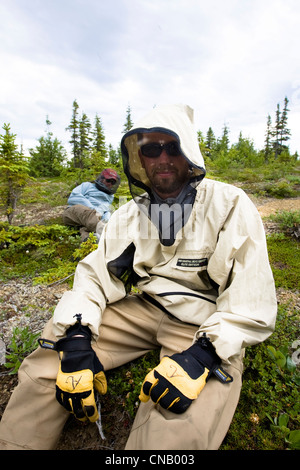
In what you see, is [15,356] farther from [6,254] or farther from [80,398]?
[6,254]

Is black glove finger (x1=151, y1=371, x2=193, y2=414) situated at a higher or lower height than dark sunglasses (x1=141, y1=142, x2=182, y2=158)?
lower

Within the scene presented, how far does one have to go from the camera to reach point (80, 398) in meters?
1.83

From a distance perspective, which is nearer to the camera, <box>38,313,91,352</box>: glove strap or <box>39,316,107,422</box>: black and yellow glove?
<box>39,316,107,422</box>: black and yellow glove

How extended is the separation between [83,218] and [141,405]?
5592 millimetres

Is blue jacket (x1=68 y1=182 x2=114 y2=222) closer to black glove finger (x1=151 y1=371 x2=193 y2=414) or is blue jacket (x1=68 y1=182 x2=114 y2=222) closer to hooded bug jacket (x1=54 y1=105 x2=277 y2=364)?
hooded bug jacket (x1=54 y1=105 x2=277 y2=364)

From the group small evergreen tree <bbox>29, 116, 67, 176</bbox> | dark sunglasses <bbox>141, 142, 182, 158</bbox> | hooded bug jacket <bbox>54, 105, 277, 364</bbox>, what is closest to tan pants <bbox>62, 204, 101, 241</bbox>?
hooded bug jacket <bbox>54, 105, 277, 364</bbox>

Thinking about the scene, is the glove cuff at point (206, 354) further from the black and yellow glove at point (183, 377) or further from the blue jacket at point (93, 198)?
the blue jacket at point (93, 198)

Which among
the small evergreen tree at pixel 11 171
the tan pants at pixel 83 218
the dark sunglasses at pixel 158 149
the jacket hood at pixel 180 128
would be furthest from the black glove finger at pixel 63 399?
the small evergreen tree at pixel 11 171

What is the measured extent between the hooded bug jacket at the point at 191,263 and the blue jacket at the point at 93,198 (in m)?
5.24

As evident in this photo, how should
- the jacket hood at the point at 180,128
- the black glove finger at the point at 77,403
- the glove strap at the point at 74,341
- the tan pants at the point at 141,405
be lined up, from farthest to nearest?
the jacket hood at the point at 180,128 < the glove strap at the point at 74,341 < the black glove finger at the point at 77,403 < the tan pants at the point at 141,405

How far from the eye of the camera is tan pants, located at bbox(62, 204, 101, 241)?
6.68 m

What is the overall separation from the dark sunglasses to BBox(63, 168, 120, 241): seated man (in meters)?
4.29

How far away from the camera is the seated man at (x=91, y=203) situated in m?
6.80

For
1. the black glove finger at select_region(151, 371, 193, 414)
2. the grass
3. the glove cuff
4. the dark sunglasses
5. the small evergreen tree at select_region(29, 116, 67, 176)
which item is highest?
the small evergreen tree at select_region(29, 116, 67, 176)
